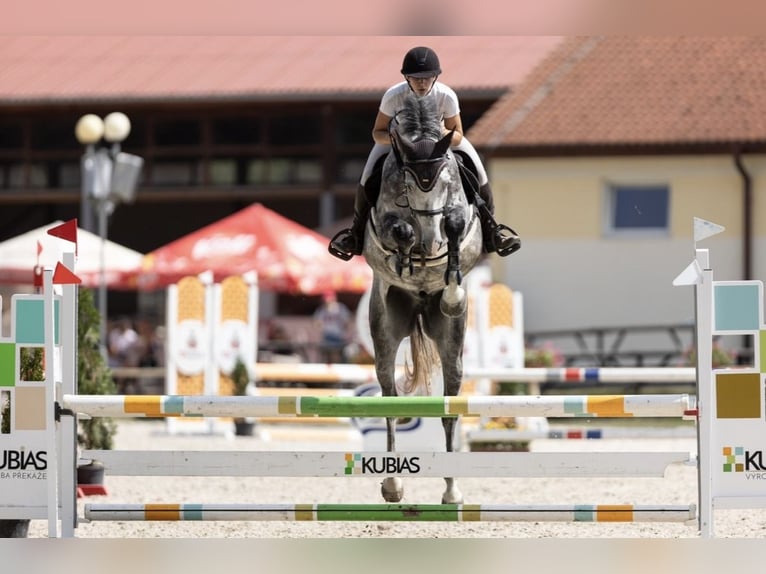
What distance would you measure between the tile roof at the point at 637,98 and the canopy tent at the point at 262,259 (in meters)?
4.45

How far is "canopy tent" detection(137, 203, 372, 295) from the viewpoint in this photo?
A: 15172mm

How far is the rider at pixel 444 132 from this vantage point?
616cm

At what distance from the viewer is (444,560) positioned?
5.26 meters

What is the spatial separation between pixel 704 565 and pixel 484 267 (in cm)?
1430

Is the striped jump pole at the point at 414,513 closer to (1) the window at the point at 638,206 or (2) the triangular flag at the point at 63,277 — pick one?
(2) the triangular flag at the point at 63,277

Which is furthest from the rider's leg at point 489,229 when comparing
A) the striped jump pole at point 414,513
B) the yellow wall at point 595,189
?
the yellow wall at point 595,189

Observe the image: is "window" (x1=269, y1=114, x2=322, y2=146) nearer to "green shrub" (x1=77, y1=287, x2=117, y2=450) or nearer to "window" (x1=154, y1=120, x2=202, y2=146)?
"window" (x1=154, y1=120, x2=202, y2=146)

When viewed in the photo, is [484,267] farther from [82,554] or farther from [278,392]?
[82,554]

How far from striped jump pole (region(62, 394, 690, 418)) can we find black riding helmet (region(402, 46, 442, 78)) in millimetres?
1474

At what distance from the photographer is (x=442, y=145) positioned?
605cm

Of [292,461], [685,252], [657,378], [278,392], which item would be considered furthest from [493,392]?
[685,252]

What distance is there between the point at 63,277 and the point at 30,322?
0.75ft

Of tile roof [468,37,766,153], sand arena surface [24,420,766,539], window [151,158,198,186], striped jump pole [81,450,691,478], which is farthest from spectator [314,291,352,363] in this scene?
striped jump pole [81,450,691,478]

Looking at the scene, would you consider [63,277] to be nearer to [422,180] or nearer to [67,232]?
[67,232]
